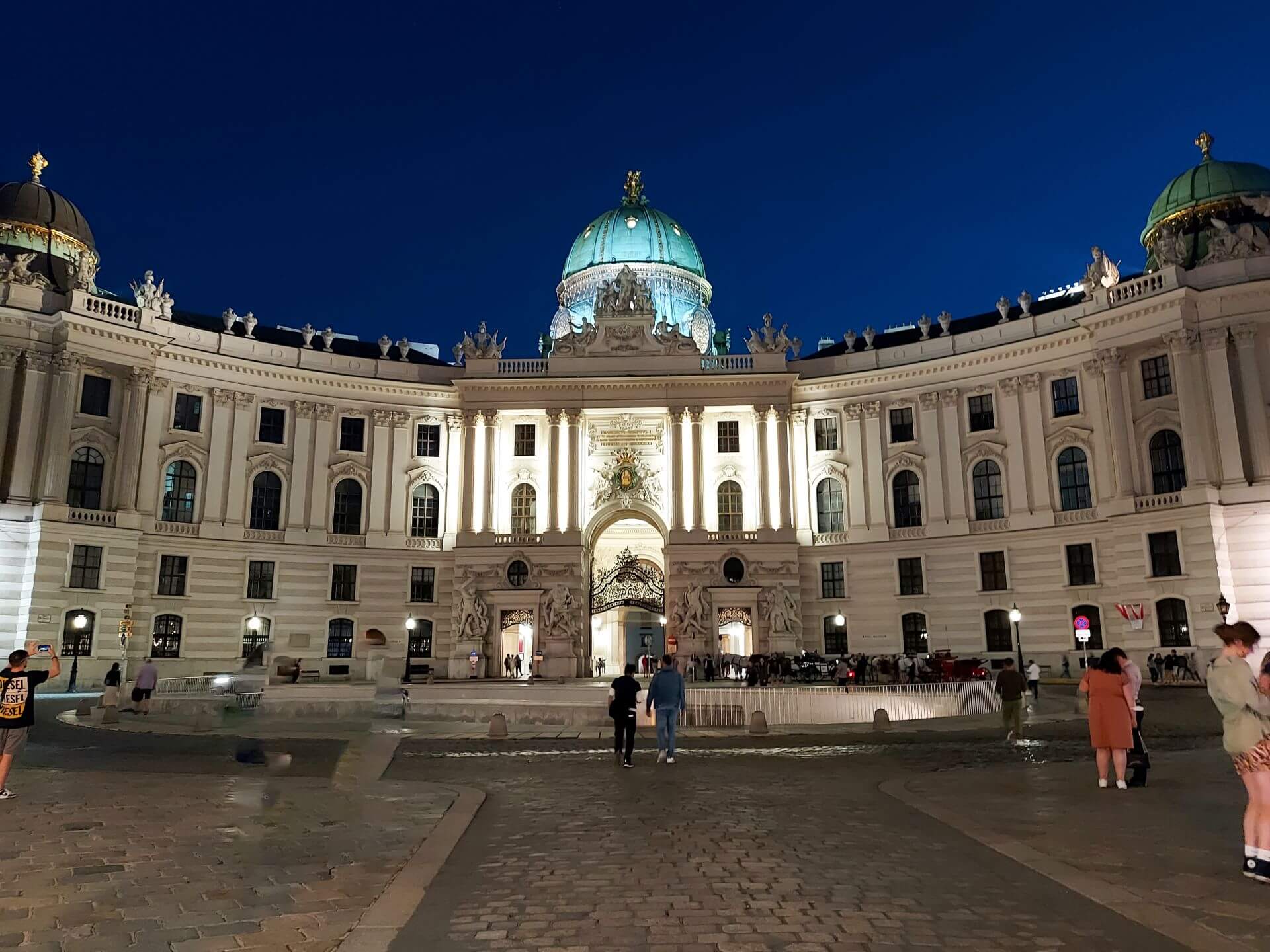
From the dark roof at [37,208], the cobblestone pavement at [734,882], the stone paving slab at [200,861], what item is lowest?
the cobblestone pavement at [734,882]

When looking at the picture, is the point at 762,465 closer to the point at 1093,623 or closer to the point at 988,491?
the point at 988,491

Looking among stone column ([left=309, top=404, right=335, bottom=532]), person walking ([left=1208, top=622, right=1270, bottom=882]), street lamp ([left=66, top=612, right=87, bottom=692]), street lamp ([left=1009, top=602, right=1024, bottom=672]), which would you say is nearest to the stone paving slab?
person walking ([left=1208, top=622, right=1270, bottom=882])

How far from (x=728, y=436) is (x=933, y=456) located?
39.2 ft

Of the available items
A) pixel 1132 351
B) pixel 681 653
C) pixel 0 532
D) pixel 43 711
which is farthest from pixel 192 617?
pixel 1132 351

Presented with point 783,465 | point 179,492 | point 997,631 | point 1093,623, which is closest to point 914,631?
point 997,631

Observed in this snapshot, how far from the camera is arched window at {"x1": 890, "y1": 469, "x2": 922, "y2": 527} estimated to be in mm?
51688

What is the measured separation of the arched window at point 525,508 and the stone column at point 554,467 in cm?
143

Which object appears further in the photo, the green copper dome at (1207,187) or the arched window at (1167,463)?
the green copper dome at (1207,187)

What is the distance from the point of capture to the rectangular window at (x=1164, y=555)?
41.0m

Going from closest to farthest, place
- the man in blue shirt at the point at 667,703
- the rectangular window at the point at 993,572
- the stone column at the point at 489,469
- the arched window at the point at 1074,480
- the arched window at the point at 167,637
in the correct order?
1. the man in blue shirt at the point at 667,703
2. the arched window at the point at 167,637
3. the arched window at the point at 1074,480
4. the rectangular window at the point at 993,572
5. the stone column at the point at 489,469

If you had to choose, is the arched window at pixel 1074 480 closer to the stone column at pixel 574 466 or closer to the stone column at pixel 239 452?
the stone column at pixel 574 466

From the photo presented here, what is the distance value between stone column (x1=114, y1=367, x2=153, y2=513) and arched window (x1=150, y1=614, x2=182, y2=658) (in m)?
5.92

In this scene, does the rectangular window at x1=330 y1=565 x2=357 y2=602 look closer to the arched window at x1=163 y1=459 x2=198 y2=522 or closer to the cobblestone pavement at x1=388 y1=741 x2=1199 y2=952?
the arched window at x1=163 y1=459 x2=198 y2=522

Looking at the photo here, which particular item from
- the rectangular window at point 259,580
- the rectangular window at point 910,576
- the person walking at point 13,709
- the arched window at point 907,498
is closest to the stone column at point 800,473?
the arched window at point 907,498
